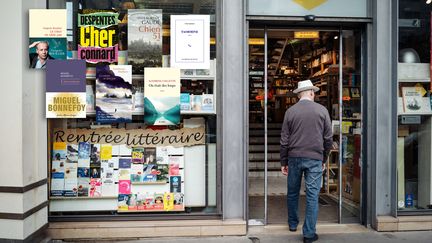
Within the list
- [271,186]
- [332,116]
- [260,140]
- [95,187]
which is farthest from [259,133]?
[95,187]

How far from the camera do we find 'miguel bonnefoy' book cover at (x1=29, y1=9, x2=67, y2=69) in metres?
4.88

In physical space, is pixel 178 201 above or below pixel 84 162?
below

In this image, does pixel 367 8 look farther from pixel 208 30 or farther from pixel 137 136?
pixel 137 136

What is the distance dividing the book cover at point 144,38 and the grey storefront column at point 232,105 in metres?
0.86

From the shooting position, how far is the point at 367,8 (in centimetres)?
573

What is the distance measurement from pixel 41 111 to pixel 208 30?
239cm

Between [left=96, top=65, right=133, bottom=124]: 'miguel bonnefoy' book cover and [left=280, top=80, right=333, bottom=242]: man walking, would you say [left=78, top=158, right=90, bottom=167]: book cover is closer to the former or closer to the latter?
[left=96, top=65, right=133, bottom=124]: 'miguel bonnefoy' book cover

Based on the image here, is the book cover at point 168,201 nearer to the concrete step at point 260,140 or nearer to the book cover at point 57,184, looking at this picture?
the book cover at point 57,184

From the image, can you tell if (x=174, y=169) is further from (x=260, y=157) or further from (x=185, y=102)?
(x=260, y=157)

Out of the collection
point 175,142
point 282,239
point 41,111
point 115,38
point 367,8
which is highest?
point 367,8

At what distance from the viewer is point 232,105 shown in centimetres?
545

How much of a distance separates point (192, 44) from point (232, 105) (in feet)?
3.23

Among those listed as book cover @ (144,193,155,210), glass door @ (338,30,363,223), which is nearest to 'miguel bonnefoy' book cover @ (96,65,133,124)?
book cover @ (144,193,155,210)

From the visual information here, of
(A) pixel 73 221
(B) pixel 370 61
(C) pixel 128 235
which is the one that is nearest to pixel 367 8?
(B) pixel 370 61
